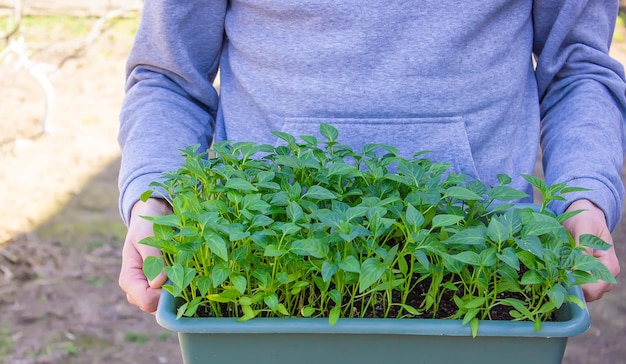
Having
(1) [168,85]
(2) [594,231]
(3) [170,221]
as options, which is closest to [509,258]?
(2) [594,231]

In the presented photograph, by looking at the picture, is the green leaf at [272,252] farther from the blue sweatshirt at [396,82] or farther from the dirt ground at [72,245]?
the dirt ground at [72,245]

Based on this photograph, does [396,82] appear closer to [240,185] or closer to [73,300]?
[240,185]

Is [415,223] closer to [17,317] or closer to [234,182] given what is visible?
[234,182]

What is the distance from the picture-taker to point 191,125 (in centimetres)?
115

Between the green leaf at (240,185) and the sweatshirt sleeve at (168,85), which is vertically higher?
the green leaf at (240,185)

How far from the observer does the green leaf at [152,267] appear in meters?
0.79

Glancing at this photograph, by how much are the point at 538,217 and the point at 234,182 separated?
314 millimetres

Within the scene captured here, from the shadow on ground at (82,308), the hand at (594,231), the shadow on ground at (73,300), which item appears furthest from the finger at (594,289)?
the shadow on ground at (73,300)

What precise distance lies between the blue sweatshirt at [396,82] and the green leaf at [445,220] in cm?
27

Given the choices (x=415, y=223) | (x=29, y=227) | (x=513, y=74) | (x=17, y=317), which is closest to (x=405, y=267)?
(x=415, y=223)

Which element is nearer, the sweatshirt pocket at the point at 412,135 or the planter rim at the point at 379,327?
the planter rim at the point at 379,327

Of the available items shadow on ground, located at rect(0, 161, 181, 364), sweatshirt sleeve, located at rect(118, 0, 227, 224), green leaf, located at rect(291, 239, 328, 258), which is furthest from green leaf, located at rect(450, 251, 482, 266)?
shadow on ground, located at rect(0, 161, 181, 364)

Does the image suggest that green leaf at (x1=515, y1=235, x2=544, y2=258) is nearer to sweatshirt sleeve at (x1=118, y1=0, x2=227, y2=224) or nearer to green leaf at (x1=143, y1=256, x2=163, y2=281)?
green leaf at (x1=143, y1=256, x2=163, y2=281)

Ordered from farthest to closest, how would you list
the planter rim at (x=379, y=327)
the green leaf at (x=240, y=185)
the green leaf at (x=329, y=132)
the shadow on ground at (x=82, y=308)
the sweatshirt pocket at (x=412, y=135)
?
the shadow on ground at (x=82, y=308)
the sweatshirt pocket at (x=412, y=135)
the green leaf at (x=329, y=132)
the green leaf at (x=240, y=185)
the planter rim at (x=379, y=327)
